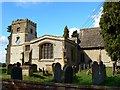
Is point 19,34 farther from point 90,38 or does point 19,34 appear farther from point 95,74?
point 95,74

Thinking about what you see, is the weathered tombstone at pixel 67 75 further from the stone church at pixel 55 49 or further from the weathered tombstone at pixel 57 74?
the stone church at pixel 55 49

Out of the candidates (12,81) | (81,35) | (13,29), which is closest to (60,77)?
(12,81)

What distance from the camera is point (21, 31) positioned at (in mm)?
48875

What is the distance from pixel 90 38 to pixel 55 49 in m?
8.10

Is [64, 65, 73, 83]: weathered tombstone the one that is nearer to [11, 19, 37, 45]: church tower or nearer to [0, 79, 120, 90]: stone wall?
[0, 79, 120, 90]: stone wall

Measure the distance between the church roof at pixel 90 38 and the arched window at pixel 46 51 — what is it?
6.27 meters

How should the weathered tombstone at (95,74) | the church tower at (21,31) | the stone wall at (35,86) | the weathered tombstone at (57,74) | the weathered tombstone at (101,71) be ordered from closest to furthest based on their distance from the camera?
the stone wall at (35,86), the weathered tombstone at (57,74), the weathered tombstone at (95,74), the weathered tombstone at (101,71), the church tower at (21,31)

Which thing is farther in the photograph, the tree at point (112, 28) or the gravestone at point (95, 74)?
the tree at point (112, 28)

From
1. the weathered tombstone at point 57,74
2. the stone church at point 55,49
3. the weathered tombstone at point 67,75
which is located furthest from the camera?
the stone church at point 55,49

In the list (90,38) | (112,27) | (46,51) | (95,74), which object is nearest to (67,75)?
(95,74)

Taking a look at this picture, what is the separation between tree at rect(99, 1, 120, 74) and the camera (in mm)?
28141

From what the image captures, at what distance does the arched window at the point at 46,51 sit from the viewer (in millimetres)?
39344

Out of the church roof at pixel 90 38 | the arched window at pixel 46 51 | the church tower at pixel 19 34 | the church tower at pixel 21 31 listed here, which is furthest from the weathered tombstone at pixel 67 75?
the church tower at pixel 21 31

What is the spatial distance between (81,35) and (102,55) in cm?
650
